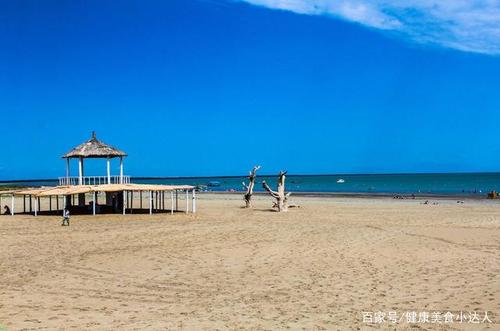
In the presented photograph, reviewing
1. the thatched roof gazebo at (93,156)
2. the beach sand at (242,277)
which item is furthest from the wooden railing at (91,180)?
the beach sand at (242,277)

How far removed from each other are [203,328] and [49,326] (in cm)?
228

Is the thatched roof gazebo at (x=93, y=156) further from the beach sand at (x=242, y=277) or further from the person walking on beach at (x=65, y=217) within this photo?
the beach sand at (x=242, y=277)

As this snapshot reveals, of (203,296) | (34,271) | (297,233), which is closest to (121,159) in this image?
(297,233)

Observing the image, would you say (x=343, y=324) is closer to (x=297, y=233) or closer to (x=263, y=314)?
(x=263, y=314)

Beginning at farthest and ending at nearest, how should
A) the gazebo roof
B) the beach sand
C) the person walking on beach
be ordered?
the gazebo roof → the person walking on beach → the beach sand

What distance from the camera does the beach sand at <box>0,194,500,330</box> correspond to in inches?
335

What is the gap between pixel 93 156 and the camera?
30.4m

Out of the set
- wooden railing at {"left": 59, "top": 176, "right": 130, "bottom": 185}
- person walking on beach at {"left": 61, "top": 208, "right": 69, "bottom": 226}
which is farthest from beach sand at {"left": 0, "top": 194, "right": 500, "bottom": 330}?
wooden railing at {"left": 59, "top": 176, "right": 130, "bottom": 185}

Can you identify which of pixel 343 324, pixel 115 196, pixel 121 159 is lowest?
pixel 343 324

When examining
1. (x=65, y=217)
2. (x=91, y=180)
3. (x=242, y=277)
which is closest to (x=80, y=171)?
(x=91, y=180)

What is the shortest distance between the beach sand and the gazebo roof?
9457 mm

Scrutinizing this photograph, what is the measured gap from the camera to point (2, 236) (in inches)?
765

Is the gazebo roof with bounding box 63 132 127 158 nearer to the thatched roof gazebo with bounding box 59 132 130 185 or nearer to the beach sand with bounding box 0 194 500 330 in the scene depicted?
the thatched roof gazebo with bounding box 59 132 130 185

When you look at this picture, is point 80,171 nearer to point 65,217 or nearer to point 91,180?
point 91,180
